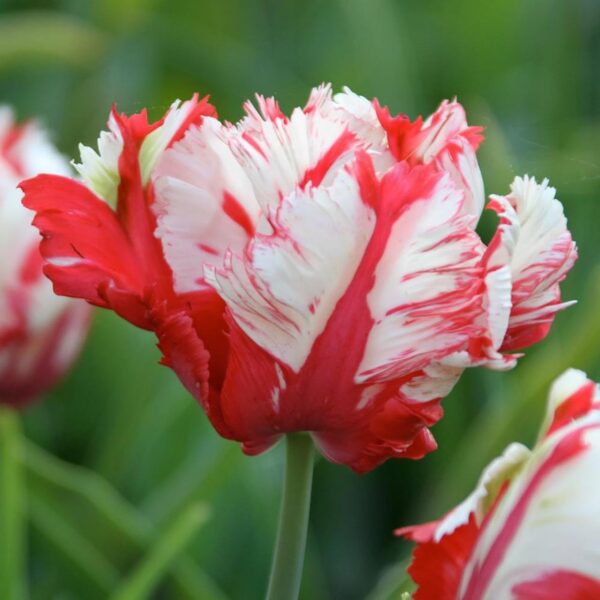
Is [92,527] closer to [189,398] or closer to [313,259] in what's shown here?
[189,398]

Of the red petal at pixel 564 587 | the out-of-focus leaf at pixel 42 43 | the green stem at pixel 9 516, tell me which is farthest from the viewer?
the out-of-focus leaf at pixel 42 43

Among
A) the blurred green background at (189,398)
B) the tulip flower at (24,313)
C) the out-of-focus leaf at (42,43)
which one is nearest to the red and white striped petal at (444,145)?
the blurred green background at (189,398)

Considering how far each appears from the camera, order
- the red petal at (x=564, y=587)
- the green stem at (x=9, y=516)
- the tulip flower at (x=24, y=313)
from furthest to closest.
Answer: the tulip flower at (x=24, y=313)
the green stem at (x=9, y=516)
the red petal at (x=564, y=587)

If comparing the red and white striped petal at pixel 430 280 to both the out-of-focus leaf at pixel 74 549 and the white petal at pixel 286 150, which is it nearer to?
the white petal at pixel 286 150

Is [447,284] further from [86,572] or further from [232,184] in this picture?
[86,572]

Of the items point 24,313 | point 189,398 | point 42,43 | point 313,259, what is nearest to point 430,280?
point 313,259

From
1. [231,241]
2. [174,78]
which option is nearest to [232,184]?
[231,241]
